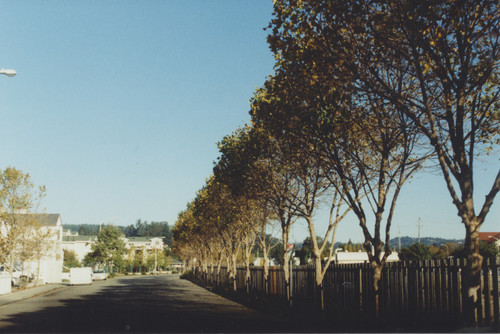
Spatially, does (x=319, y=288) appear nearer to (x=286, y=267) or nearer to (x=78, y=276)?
(x=286, y=267)

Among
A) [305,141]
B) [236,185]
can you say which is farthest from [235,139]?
[305,141]

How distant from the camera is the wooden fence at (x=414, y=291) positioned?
11.4 metres

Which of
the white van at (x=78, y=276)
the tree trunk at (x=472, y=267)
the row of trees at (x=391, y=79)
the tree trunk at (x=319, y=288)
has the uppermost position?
the row of trees at (x=391, y=79)

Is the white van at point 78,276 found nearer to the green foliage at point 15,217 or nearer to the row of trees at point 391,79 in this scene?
the green foliage at point 15,217

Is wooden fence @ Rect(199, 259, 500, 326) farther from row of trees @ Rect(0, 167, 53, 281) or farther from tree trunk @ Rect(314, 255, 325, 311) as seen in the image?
row of trees @ Rect(0, 167, 53, 281)

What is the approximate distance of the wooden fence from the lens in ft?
37.4

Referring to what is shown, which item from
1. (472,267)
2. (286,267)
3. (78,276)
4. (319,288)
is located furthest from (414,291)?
(78,276)

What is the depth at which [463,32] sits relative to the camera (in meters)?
10.1

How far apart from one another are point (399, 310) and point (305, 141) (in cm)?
534

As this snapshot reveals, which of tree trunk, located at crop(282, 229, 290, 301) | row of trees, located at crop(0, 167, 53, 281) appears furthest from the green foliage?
tree trunk, located at crop(282, 229, 290, 301)

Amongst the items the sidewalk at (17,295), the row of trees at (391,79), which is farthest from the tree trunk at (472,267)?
the sidewalk at (17,295)

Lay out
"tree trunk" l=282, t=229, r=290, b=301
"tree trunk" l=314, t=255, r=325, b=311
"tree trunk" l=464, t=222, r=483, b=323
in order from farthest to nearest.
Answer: "tree trunk" l=282, t=229, r=290, b=301, "tree trunk" l=314, t=255, r=325, b=311, "tree trunk" l=464, t=222, r=483, b=323

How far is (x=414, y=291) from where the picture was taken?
1393 cm

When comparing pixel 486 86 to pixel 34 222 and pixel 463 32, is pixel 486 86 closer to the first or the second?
pixel 463 32
